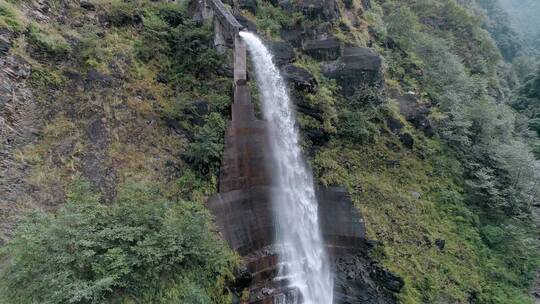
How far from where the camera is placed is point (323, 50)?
16.4 m

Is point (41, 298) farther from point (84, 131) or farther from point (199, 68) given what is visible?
point (199, 68)

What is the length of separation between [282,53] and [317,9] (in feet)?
13.0

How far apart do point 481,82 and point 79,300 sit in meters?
22.8

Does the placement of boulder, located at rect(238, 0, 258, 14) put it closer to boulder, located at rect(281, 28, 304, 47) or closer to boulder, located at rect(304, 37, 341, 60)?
boulder, located at rect(281, 28, 304, 47)

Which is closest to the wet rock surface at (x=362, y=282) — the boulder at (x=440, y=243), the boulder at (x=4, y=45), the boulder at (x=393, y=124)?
the boulder at (x=440, y=243)

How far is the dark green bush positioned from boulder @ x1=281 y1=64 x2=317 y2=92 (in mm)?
7445

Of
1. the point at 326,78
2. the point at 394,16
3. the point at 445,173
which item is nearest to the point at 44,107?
the point at 326,78

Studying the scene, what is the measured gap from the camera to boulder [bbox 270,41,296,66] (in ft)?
48.6

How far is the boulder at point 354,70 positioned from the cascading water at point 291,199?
3639mm

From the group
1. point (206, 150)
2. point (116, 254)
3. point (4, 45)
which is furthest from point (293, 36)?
point (116, 254)

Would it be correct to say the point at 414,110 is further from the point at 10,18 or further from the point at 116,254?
the point at 10,18

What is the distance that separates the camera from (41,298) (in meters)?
6.14

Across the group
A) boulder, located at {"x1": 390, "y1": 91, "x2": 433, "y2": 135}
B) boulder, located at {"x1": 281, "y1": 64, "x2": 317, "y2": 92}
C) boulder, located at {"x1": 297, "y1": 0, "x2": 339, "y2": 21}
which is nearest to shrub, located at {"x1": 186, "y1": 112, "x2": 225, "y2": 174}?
boulder, located at {"x1": 281, "y1": 64, "x2": 317, "y2": 92}

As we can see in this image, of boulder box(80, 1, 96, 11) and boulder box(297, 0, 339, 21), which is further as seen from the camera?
boulder box(297, 0, 339, 21)
